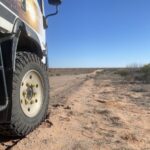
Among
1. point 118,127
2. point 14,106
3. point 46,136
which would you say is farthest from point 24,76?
point 118,127

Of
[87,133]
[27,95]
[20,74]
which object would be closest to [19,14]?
[20,74]

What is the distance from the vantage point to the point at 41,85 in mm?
6156

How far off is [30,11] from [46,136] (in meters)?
1.97

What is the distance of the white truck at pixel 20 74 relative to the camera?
469 centimetres

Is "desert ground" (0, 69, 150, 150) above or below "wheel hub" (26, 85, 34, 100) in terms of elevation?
below

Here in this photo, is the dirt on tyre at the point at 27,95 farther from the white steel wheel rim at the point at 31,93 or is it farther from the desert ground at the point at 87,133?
the desert ground at the point at 87,133

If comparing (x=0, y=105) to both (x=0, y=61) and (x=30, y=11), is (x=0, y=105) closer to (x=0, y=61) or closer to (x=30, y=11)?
(x=0, y=61)

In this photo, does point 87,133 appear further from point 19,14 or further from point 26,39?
point 19,14

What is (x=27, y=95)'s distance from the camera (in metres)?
5.56

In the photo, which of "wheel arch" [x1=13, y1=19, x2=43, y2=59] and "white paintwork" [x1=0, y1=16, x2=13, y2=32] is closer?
"white paintwork" [x1=0, y1=16, x2=13, y2=32]

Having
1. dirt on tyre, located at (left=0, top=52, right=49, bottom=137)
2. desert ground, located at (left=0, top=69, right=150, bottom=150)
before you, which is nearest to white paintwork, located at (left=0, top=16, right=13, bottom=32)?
dirt on tyre, located at (left=0, top=52, right=49, bottom=137)

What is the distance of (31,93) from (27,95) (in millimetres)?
166

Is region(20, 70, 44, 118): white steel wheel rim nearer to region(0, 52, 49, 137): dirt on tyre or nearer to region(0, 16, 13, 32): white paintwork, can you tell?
region(0, 52, 49, 137): dirt on tyre

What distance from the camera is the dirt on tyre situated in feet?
16.2
